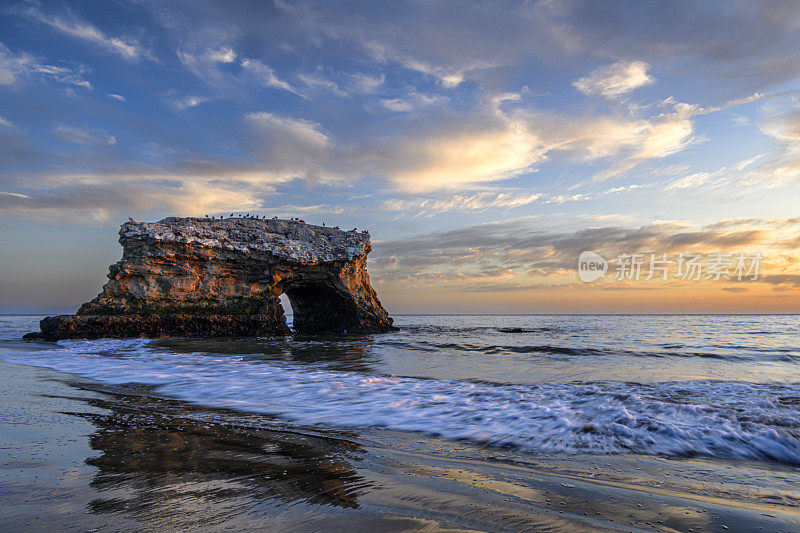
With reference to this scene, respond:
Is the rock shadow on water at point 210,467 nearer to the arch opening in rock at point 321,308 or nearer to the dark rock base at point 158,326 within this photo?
the dark rock base at point 158,326

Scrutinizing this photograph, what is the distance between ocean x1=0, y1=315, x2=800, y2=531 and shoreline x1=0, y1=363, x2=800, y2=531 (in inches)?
1.6

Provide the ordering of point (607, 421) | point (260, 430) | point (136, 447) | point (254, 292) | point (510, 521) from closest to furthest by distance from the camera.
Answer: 1. point (510, 521)
2. point (136, 447)
3. point (260, 430)
4. point (607, 421)
5. point (254, 292)

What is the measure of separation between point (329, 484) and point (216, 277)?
22.0m

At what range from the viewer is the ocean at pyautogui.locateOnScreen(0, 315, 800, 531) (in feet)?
10.6

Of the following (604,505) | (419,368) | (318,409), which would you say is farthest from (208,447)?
(419,368)

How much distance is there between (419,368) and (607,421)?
19.3ft

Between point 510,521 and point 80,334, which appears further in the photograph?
point 80,334

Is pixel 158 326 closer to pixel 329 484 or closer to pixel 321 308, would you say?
pixel 321 308

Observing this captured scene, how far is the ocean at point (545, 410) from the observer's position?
10.6 feet

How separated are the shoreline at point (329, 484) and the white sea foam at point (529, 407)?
1.59 feet

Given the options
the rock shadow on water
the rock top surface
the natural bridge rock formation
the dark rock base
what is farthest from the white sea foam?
the rock top surface

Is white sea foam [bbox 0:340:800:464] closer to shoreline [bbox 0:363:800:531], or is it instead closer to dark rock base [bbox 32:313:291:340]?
shoreline [bbox 0:363:800:531]

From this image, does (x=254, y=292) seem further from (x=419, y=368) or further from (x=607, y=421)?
(x=607, y=421)

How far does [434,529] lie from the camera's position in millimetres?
2016
